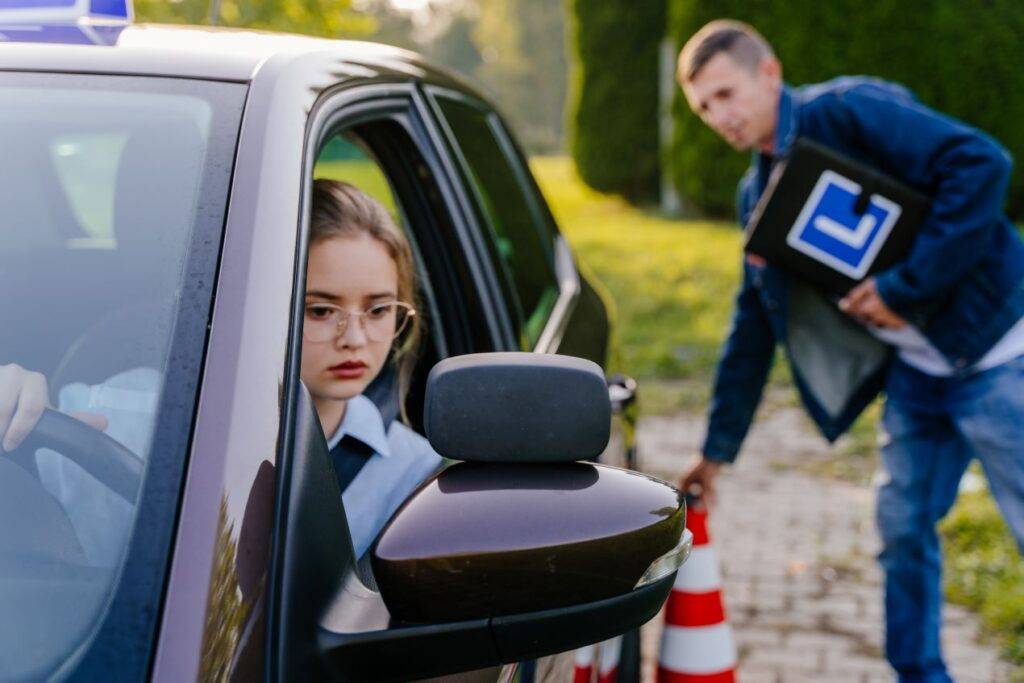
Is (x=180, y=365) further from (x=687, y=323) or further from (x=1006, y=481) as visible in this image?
(x=687, y=323)

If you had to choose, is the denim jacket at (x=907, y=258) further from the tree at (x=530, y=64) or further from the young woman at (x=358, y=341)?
the tree at (x=530, y=64)

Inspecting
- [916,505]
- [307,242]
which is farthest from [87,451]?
[916,505]

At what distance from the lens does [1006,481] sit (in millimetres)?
3146

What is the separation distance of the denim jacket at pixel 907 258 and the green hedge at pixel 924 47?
1052cm

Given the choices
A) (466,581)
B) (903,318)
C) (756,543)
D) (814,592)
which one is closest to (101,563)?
(466,581)

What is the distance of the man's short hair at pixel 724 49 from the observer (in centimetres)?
342

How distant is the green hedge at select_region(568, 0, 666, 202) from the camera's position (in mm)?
17266

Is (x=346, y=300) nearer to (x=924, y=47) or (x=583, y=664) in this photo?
(x=583, y=664)

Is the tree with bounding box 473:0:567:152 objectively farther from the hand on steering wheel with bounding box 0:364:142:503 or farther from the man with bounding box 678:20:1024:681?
the hand on steering wheel with bounding box 0:364:142:503

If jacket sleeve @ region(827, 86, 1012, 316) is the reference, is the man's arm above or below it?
below

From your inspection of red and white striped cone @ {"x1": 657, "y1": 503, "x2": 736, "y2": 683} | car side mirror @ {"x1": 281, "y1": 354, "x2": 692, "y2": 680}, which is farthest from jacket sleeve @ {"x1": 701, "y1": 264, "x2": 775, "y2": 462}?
car side mirror @ {"x1": 281, "y1": 354, "x2": 692, "y2": 680}

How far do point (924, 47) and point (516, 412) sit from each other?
1299 centimetres

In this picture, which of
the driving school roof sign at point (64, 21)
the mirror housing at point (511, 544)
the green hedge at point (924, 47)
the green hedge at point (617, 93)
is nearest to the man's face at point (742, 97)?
the driving school roof sign at point (64, 21)

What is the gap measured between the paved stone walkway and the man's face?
5.66ft
